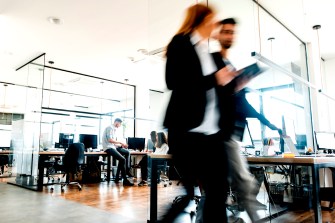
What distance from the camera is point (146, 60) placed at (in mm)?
6320

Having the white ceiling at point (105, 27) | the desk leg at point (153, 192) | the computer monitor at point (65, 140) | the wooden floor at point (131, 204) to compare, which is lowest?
the wooden floor at point (131, 204)

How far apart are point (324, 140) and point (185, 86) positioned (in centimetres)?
417

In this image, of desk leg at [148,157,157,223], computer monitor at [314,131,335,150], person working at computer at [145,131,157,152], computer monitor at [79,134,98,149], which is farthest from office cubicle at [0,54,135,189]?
computer monitor at [314,131,335,150]

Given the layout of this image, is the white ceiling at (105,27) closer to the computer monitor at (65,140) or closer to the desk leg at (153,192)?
the desk leg at (153,192)

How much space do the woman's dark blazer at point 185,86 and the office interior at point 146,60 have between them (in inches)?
59.4

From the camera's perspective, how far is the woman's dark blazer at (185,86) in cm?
107

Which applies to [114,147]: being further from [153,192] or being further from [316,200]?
[316,200]

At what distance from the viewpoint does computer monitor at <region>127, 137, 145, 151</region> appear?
7.11m

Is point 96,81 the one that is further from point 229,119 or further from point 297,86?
point 229,119

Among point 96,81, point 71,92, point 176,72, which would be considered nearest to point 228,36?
point 176,72

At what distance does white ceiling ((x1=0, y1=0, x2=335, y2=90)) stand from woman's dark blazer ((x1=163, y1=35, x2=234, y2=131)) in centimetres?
206

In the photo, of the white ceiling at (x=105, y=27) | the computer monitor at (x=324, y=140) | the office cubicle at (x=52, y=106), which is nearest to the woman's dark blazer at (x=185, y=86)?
the white ceiling at (x=105, y=27)

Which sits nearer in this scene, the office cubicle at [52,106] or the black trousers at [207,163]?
the black trousers at [207,163]

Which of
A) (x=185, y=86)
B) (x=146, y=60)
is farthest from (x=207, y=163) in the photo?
(x=146, y=60)
